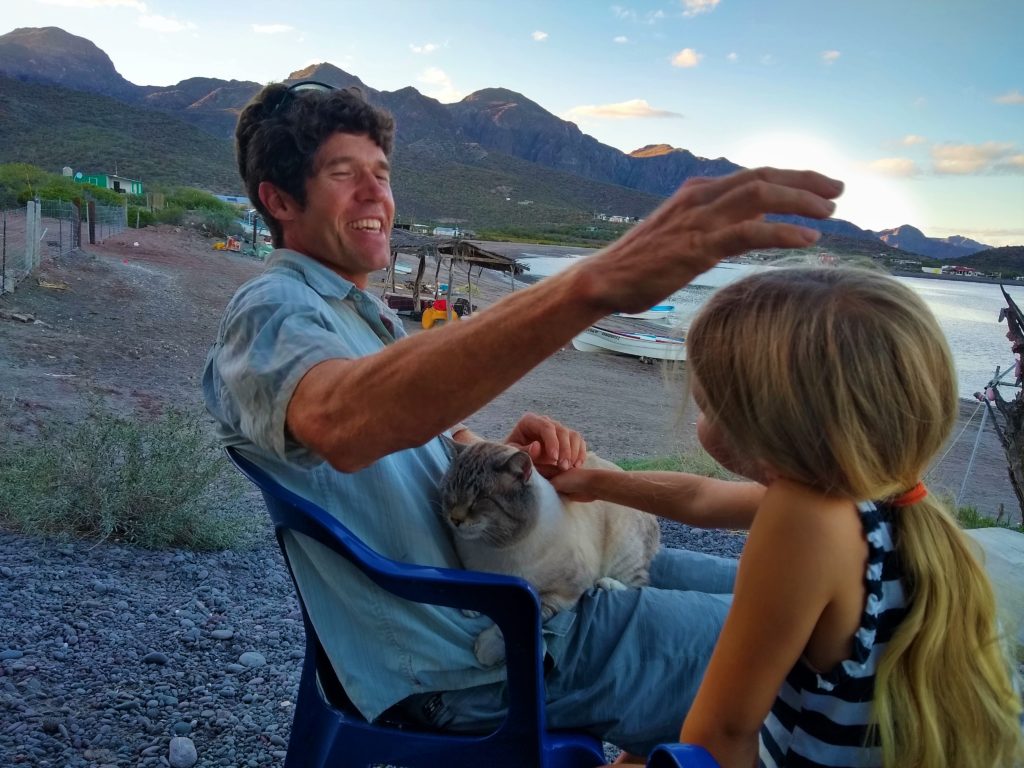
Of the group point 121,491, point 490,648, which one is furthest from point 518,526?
point 121,491

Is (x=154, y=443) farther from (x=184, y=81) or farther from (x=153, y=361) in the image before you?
(x=184, y=81)

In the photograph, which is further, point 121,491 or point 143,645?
point 121,491

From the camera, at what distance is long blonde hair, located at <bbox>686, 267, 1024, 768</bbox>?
110cm

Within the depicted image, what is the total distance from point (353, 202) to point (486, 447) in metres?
0.75

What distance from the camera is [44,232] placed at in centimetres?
1886

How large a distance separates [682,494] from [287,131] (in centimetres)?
138

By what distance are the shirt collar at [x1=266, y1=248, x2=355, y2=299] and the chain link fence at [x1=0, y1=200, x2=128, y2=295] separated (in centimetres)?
1080

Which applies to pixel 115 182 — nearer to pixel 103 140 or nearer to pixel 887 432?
pixel 103 140

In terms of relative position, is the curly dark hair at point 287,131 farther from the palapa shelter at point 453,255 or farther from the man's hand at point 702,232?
the palapa shelter at point 453,255

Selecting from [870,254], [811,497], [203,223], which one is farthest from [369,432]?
[203,223]

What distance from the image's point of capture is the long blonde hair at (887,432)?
1104 millimetres

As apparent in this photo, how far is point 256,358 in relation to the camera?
1.43 metres

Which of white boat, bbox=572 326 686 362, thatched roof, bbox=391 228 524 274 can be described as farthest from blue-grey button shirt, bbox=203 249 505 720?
white boat, bbox=572 326 686 362

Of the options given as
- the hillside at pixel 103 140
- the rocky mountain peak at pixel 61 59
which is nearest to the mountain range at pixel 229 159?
the hillside at pixel 103 140
